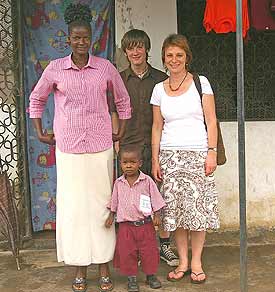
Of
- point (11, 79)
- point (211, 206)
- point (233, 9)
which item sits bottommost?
point (211, 206)

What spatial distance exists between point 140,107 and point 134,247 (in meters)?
1.08

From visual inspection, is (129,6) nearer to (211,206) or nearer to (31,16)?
(31,16)

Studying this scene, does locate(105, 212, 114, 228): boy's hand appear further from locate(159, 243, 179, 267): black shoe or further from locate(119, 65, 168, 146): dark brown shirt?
locate(159, 243, 179, 267): black shoe

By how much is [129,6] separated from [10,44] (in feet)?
3.66

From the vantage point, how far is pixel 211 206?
4316 millimetres

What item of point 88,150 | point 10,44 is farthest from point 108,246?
point 10,44

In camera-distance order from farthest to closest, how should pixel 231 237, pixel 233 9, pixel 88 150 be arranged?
pixel 231 237
pixel 233 9
pixel 88 150

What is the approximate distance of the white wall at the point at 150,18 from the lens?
5328mm

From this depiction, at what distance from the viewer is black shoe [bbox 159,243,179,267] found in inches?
190

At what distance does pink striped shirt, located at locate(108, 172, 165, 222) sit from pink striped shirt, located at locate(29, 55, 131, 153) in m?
0.33

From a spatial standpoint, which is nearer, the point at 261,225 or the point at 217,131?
the point at 217,131

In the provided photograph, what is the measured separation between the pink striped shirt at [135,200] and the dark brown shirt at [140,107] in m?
0.47

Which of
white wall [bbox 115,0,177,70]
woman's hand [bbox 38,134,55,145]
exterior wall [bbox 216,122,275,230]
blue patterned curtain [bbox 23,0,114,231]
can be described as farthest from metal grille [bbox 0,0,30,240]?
exterior wall [bbox 216,122,275,230]

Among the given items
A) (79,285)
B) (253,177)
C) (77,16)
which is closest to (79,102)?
(77,16)
